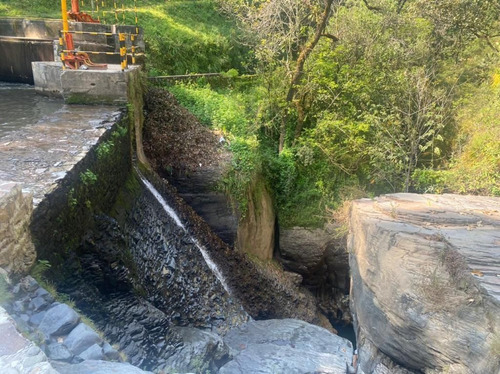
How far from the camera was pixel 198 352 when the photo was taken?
16.7ft

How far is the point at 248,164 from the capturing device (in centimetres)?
880

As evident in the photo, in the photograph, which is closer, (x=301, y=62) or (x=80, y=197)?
(x=80, y=197)

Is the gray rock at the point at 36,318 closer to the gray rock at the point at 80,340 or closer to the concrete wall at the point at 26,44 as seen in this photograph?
the gray rock at the point at 80,340

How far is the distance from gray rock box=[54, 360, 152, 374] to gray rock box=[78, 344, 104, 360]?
22 centimetres

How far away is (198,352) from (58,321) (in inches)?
104

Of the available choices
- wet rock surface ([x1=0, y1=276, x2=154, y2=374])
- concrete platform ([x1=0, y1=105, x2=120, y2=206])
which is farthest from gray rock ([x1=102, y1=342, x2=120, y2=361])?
concrete platform ([x1=0, y1=105, x2=120, y2=206])

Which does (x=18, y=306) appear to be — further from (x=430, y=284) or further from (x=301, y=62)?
(x=301, y=62)

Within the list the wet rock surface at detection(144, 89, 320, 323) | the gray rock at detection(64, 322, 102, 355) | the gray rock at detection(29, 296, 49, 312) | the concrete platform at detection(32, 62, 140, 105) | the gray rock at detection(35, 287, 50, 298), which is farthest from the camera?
the wet rock surface at detection(144, 89, 320, 323)

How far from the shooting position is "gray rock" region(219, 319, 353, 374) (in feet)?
19.5

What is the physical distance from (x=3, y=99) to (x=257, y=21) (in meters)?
6.05

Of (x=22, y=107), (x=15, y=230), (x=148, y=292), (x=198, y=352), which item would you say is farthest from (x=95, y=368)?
(x=22, y=107)

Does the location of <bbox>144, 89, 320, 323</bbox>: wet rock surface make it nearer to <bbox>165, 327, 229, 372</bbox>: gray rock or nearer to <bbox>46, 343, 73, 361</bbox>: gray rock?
<bbox>165, 327, 229, 372</bbox>: gray rock

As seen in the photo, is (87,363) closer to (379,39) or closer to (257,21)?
(257,21)

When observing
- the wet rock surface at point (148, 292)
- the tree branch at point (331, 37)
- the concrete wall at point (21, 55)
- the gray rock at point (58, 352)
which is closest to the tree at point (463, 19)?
the tree branch at point (331, 37)
